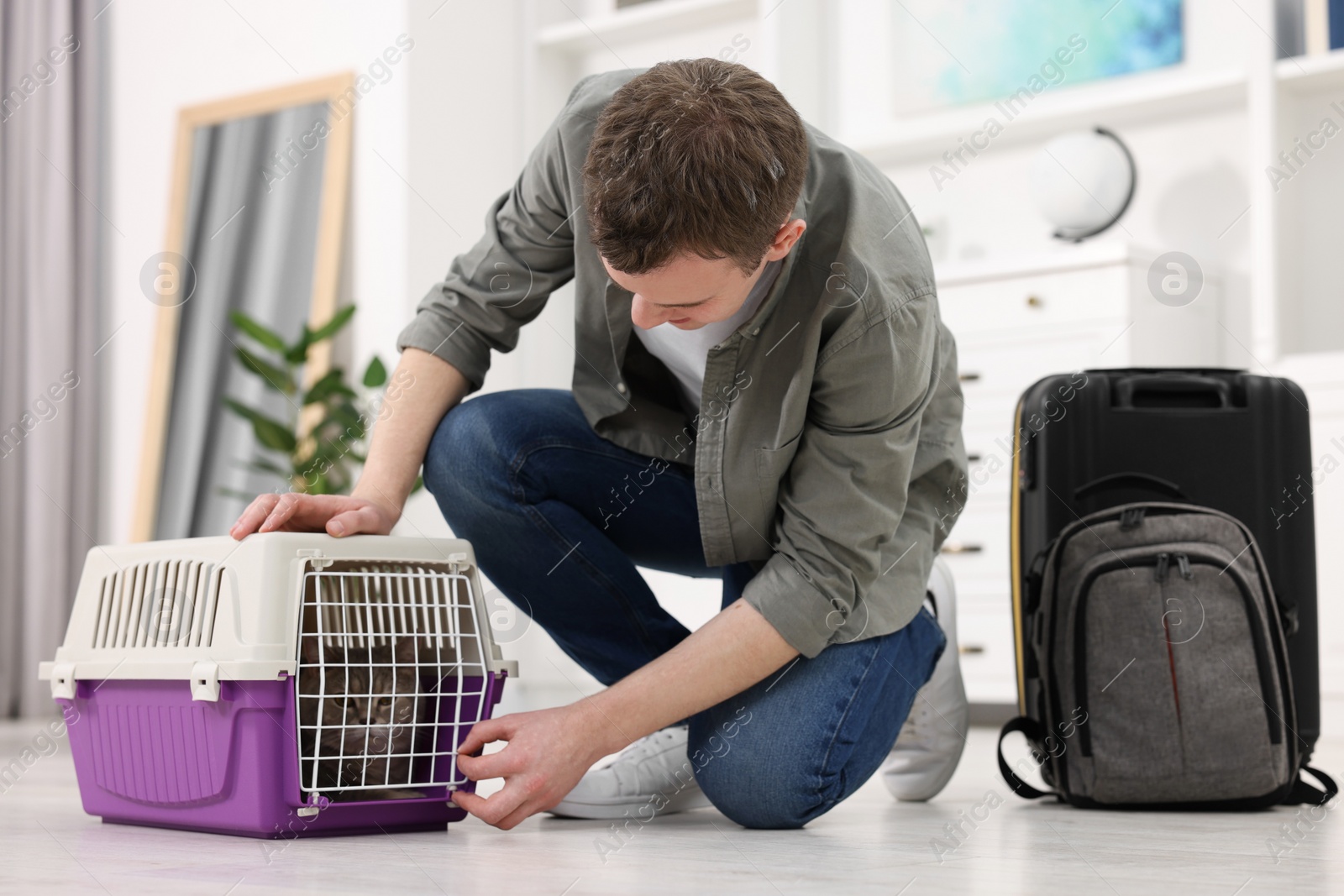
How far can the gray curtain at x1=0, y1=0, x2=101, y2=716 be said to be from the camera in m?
3.19

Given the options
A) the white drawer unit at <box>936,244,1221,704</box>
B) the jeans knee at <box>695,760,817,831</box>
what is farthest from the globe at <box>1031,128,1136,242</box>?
the jeans knee at <box>695,760,817,831</box>

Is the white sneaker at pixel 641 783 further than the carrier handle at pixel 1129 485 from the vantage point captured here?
No

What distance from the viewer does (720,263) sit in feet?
3.40

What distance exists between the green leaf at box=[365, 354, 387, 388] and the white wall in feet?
0.88

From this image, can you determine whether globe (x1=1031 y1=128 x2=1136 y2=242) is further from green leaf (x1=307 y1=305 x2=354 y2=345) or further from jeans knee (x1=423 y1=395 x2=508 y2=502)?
jeans knee (x1=423 y1=395 x2=508 y2=502)

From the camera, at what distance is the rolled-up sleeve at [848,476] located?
118 centimetres

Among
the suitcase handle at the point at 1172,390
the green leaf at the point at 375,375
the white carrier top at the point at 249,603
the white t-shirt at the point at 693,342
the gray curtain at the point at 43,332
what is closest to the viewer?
the white carrier top at the point at 249,603

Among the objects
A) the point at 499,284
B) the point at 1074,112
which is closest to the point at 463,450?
the point at 499,284

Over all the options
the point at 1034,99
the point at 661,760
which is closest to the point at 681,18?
the point at 1034,99

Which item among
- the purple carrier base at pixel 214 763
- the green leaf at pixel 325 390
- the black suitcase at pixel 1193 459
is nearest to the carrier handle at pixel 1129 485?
the black suitcase at pixel 1193 459

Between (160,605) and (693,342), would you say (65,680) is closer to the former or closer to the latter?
(160,605)

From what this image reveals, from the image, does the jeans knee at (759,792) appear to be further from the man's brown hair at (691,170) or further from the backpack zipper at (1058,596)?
the man's brown hair at (691,170)

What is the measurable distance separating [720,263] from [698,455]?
293mm

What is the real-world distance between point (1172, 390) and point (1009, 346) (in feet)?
3.54
